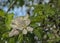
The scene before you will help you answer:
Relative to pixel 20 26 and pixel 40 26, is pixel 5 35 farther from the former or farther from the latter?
pixel 40 26

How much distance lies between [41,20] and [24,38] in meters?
0.16

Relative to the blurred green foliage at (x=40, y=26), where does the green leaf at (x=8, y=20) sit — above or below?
above

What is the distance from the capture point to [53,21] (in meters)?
0.99

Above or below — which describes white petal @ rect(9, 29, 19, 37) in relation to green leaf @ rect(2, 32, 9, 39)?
above

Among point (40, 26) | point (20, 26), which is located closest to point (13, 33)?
point (20, 26)

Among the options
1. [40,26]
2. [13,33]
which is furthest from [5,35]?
[40,26]

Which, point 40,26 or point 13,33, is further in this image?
point 40,26

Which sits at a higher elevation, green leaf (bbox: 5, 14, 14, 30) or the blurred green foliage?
green leaf (bbox: 5, 14, 14, 30)

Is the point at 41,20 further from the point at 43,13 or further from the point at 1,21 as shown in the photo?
the point at 1,21

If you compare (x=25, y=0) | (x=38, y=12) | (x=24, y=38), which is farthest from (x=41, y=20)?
(x=25, y=0)

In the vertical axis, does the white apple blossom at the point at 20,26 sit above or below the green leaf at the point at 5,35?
above

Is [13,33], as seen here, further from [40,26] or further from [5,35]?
[40,26]

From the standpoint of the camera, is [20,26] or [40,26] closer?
[20,26]

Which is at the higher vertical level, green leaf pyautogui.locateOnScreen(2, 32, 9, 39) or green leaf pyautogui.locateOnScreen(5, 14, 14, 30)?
green leaf pyautogui.locateOnScreen(5, 14, 14, 30)
